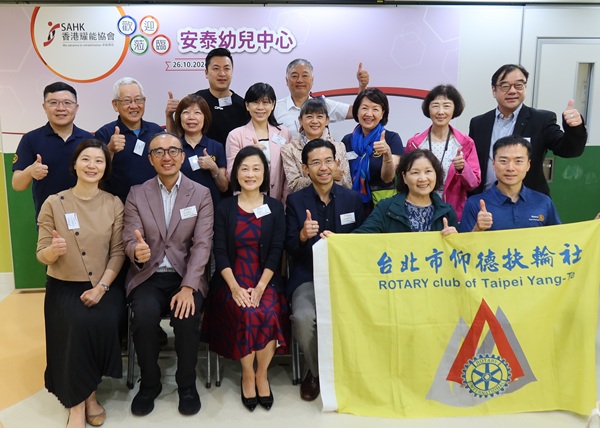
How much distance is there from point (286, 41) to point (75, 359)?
10.4 feet

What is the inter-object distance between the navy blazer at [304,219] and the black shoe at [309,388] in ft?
1.71

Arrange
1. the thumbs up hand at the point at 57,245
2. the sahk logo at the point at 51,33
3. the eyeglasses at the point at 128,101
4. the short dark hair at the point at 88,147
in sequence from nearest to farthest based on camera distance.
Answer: the thumbs up hand at the point at 57,245
the short dark hair at the point at 88,147
the eyeglasses at the point at 128,101
the sahk logo at the point at 51,33

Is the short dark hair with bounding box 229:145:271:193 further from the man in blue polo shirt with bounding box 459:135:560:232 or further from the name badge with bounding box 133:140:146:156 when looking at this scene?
the man in blue polo shirt with bounding box 459:135:560:232

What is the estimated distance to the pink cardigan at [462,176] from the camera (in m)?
3.05

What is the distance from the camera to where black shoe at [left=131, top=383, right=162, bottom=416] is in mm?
2646

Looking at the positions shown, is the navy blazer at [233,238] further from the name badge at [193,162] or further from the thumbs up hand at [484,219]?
the thumbs up hand at [484,219]

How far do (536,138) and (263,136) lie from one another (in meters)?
1.90

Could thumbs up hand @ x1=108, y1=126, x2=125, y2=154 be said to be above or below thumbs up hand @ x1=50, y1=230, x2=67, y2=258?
above

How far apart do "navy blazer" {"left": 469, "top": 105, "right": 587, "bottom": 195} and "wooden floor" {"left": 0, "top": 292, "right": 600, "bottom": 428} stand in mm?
1570

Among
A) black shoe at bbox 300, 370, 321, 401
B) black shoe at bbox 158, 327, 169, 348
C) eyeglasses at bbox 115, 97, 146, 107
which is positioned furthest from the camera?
black shoe at bbox 158, 327, 169, 348

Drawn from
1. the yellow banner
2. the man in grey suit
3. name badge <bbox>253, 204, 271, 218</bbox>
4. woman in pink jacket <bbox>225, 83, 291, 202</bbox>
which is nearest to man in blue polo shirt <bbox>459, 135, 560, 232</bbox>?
the yellow banner

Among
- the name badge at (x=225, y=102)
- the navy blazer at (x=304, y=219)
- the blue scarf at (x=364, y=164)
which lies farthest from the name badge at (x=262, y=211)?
the name badge at (x=225, y=102)

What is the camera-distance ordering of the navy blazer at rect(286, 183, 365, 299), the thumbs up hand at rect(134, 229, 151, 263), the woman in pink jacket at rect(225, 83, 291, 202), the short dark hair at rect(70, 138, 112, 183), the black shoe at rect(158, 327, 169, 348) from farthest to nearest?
1. the black shoe at rect(158, 327, 169, 348)
2. the woman in pink jacket at rect(225, 83, 291, 202)
3. the navy blazer at rect(286, 183, 365, 299)
4. the short dark hair at rect(70, 138, 112, 183)
5. the thumbs up hand at rect(134, 229, 151, 263)

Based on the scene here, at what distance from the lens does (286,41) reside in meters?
4.31
